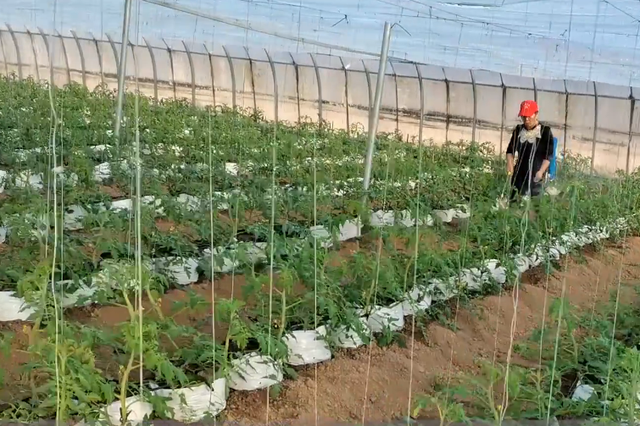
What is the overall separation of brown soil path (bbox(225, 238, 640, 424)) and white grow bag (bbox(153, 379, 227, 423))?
0.31 ft

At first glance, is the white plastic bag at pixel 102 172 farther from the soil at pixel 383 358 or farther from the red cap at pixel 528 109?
the red cap at pixel 528 109

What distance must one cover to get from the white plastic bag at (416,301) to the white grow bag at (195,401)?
110 cm

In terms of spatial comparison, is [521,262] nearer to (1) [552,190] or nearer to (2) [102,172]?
(1) [552,190]

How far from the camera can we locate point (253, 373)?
254cm

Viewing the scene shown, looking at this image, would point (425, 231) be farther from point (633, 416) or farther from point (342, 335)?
point (633, 416)

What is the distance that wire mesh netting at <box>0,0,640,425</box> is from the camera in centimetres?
239

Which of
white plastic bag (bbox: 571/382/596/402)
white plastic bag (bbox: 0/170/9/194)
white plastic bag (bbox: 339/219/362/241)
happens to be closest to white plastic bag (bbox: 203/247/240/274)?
white plastic bag (bbox: 339/219/362/241)

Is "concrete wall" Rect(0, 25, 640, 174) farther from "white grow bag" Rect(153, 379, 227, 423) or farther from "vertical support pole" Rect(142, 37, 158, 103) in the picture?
"white grow bag" Rect(153, 379, 227, 423)

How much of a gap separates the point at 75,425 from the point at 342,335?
1.22 metres

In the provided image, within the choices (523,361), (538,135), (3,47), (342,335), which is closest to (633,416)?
(523,361)

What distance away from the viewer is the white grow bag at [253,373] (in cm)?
251

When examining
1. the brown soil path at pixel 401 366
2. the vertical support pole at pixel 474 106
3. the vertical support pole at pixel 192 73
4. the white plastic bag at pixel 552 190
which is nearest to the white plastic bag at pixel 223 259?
the brown soil path at pixel 401 366

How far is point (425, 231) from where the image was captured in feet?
12.5

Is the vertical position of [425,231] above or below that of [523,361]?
above
